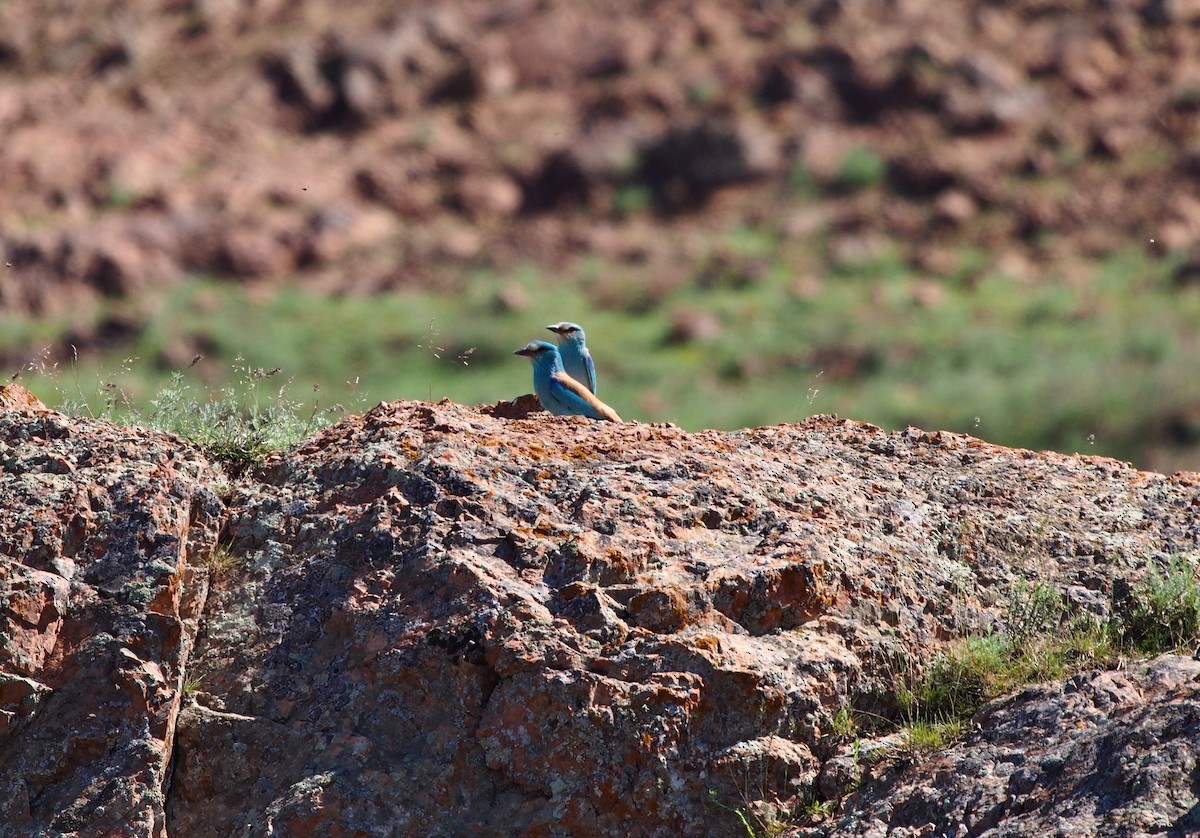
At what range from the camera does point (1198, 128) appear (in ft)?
82.3

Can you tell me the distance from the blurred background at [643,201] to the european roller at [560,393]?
11.4 meters

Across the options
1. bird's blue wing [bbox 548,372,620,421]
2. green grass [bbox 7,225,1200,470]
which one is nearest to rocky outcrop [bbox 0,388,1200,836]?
bird's blue wing [bbox 548,372,620,421]

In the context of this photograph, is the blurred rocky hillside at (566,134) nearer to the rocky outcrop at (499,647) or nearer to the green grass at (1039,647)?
the rocky outcrop at (499,647)

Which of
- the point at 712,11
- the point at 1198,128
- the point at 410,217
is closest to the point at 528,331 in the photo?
the point at 410,217

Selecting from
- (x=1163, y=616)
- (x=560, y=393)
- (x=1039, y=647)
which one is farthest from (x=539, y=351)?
(x=1163, y=616)

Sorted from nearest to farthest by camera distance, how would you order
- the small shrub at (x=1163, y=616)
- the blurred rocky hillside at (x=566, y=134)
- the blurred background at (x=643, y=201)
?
the small shrub at (x=1163, y=616) < the blurred background at (x=643, y=201) < the blurred rocky hillside at (x=566, y=134)

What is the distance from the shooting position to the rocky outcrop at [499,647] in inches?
152

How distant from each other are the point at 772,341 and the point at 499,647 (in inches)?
680

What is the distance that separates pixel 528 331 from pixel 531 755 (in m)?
17.5

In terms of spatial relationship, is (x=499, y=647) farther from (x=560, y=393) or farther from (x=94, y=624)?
(x=560, y=393)

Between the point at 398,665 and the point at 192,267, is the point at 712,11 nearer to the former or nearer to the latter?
the point at 192,267

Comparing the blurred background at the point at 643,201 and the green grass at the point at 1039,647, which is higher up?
the blurred background at the point at 643,201

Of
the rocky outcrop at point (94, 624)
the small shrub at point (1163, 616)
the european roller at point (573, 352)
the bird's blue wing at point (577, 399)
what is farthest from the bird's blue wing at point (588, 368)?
the small shrub at point (1163, 616)

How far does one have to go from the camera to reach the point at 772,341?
68.8ft
